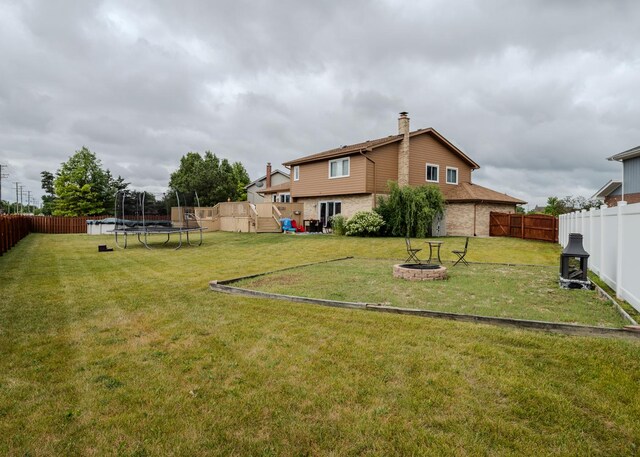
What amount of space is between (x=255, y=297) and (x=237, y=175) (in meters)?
63.5

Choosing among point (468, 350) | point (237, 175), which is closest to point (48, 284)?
point (468, 350)

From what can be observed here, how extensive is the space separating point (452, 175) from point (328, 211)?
9974mm

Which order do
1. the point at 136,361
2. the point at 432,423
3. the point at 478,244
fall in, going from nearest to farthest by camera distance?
the point at 432,423 < the point at 136,361 < the point at 478,244

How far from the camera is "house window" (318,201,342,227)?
26531mm

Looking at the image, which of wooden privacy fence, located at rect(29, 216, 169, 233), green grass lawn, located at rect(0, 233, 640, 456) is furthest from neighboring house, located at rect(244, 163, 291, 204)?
green grass lawn, located at rect(0, 233, 640, 456)

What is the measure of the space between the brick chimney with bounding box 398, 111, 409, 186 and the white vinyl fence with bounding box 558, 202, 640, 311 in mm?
15080

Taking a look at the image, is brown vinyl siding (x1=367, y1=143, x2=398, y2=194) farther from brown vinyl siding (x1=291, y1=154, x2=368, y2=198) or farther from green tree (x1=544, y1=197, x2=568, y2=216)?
green tree (x1=544, y1=197, x2=568, y2=216)

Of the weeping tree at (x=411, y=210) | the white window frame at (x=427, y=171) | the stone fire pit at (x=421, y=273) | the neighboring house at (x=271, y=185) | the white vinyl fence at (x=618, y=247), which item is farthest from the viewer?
the neighboring house at (x=271, y=185)

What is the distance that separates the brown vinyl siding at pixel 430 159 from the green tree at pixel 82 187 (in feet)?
136

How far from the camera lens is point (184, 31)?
611 inches

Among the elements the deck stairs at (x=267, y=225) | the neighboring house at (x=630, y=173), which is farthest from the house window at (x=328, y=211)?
the neighboring house at (x=630, y=173)

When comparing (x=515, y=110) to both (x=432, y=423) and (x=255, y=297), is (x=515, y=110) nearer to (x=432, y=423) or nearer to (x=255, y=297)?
(x=255, y=297)

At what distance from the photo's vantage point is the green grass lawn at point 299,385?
8.55 ft

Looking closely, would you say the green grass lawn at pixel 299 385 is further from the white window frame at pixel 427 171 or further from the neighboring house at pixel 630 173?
the white window frame at pixel 427 171
